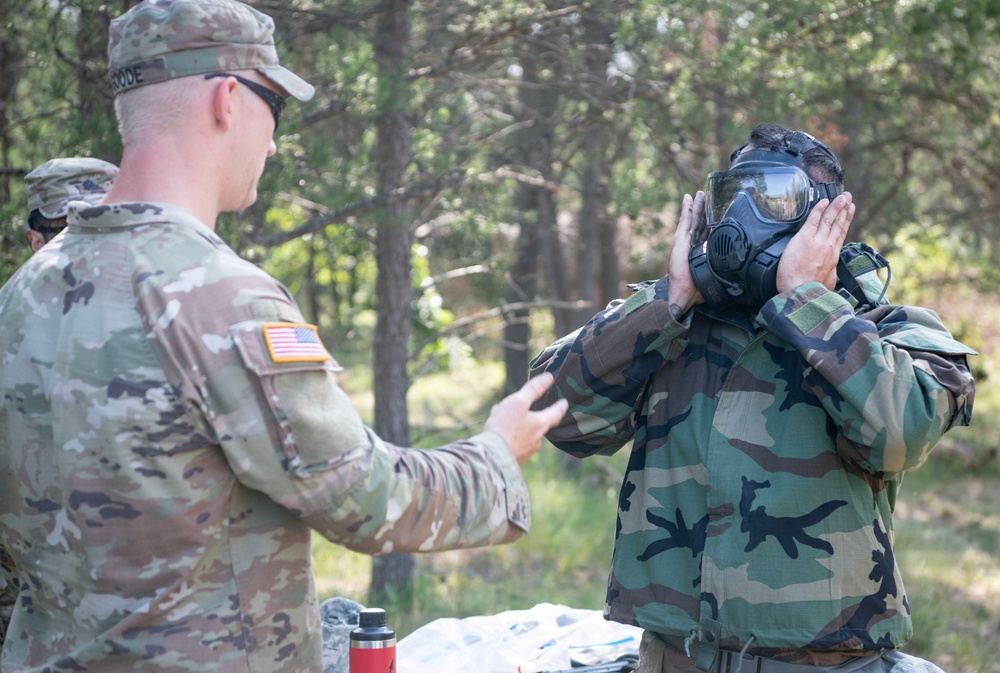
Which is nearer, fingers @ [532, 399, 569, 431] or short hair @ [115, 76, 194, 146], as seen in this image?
short hair @ [115, 76, 194, 146]

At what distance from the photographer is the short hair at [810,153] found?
277 cm

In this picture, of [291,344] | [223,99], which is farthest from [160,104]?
[291,344]

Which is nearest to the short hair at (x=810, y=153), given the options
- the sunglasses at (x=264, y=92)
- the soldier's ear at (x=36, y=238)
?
the sunglasses at (x=264, y=92)

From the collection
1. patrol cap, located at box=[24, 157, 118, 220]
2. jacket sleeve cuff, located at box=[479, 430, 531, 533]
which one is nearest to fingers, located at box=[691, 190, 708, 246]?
jacket sleeve cuff, located at box=[479, 430, 531, 533]

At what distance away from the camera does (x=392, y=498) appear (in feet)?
6.11

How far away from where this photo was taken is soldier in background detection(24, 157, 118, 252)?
11.9 ft

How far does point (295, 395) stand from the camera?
177 centimetres

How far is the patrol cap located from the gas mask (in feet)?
7.23

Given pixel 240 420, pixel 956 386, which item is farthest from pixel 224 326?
pixel 956 386

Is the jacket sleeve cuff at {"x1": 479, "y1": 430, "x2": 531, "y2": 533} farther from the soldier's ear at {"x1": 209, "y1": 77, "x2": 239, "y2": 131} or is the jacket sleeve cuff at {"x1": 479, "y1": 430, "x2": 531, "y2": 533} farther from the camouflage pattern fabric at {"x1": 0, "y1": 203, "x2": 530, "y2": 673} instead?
the soldier's ear at {"x1": 209, "y1": 77, "x2": 239, "y2": 131}

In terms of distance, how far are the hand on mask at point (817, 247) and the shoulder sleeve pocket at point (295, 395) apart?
1.34 metres

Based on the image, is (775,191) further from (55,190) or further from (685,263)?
(55,190)

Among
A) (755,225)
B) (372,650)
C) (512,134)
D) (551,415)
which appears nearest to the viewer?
(551,415)

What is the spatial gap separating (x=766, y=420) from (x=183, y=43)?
1.67m
